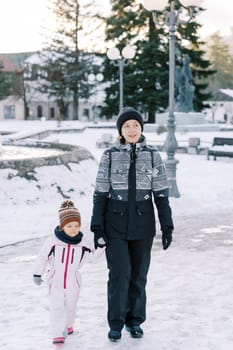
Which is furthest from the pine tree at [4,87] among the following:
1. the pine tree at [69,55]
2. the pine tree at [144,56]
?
Result: the pine tree at [144,56]

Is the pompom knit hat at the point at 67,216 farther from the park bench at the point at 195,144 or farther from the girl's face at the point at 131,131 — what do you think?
the park bench at the point at 195,144

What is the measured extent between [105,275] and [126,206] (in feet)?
7.77

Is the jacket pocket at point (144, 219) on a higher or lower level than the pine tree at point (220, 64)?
lower

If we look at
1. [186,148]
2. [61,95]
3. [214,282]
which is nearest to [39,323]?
[214,282]

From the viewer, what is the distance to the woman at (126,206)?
176 inches

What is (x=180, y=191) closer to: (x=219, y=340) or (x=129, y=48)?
(x=219, y=340)

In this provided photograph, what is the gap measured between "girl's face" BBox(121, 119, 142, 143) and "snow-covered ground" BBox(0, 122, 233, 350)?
1.58 meters

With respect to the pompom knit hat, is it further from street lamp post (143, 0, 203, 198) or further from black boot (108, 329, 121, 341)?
street lamp post (143, 0, 203, 198)

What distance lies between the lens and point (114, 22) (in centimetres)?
4572

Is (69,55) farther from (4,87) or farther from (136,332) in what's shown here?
(136,332)

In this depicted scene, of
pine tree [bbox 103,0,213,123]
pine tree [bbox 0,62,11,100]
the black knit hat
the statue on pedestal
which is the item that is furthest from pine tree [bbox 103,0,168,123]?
the black knit hat

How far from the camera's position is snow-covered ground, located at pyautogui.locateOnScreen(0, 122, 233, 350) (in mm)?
4723

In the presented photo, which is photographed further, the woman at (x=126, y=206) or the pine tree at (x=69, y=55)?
the pine tree at (x=69, y=55)

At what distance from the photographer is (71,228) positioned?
175 inches
